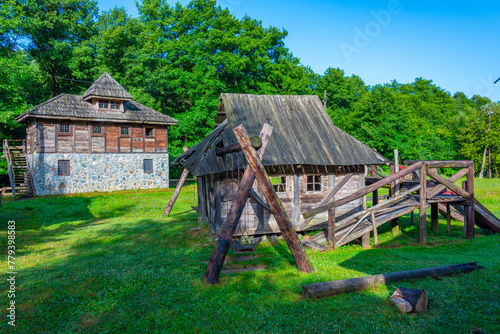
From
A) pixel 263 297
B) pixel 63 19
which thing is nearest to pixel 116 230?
pixel 263 297

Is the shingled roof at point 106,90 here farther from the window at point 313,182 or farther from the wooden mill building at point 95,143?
the window at point 313,182

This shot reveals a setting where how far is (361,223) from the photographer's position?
12547 millimetres

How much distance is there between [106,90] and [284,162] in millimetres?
20689

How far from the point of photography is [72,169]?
2602cm

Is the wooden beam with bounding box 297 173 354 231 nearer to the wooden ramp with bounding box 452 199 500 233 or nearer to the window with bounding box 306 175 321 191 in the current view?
the window with bounding box 306 175 321 191

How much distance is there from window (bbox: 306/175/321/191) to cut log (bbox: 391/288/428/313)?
6.89m

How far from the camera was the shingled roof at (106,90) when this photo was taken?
2636 centimetres

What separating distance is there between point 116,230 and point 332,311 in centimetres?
1129

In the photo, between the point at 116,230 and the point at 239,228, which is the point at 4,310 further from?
the point at 116,230

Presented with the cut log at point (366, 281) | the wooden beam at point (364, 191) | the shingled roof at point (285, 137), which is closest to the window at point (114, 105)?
the shingled roof at point (285, 137)

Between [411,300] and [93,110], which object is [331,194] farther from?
[93,110]

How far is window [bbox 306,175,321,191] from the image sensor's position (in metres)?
13.4

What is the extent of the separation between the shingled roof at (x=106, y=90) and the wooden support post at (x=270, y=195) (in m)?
21.8

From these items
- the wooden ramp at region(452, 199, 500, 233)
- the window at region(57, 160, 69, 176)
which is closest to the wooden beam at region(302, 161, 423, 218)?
the wooden ramp at region(452, 199, 500, 233)
